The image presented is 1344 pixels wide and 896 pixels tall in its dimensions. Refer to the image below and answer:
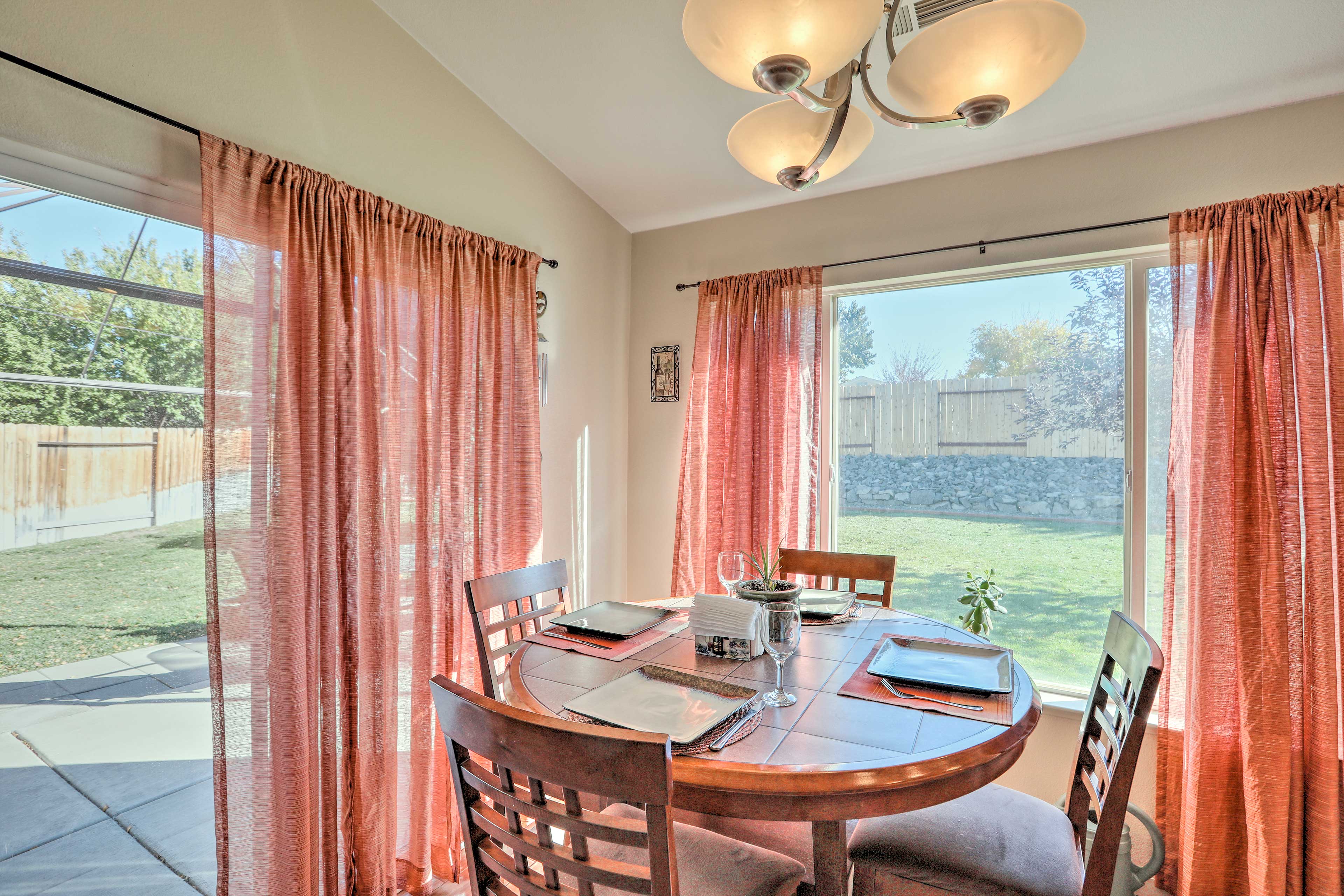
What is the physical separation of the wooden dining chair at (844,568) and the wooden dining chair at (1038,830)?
743 mm

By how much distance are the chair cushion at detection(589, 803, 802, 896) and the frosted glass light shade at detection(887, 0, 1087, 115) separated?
5.14ft

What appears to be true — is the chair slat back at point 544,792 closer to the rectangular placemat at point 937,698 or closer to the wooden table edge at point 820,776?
the wooden table edge at point 820,776

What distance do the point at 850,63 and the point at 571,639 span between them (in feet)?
5.09

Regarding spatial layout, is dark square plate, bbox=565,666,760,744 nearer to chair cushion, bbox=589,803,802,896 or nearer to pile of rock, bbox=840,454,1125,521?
chair cushion, bbox=589,803,802,896

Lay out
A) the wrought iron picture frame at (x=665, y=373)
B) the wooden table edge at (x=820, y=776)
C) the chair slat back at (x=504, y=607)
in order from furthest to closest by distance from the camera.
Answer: the wrought iron picture frame at (x=665, y=373) < the chair slat back at (x=504, y=607) < the wooden table edge at (x=820, y=776)

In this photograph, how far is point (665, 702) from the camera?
1.23 metres

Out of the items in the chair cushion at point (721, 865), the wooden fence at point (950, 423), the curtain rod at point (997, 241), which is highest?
the curtain rod at point (997, 241)

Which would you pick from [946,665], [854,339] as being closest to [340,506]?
[946,665]

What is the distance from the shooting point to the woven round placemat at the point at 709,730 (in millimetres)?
1060

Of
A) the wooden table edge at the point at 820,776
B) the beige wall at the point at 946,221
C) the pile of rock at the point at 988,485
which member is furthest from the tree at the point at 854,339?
the wooden table edge at the point at 820,776

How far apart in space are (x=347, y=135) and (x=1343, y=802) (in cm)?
361

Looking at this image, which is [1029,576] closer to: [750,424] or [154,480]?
[750,424]

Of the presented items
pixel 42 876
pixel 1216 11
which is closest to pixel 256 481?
pixel 42 876

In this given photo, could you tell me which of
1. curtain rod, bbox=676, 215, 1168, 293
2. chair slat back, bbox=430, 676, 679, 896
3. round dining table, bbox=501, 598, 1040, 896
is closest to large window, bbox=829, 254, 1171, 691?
curtain rod, bbox=676, 215, 1168, 293
